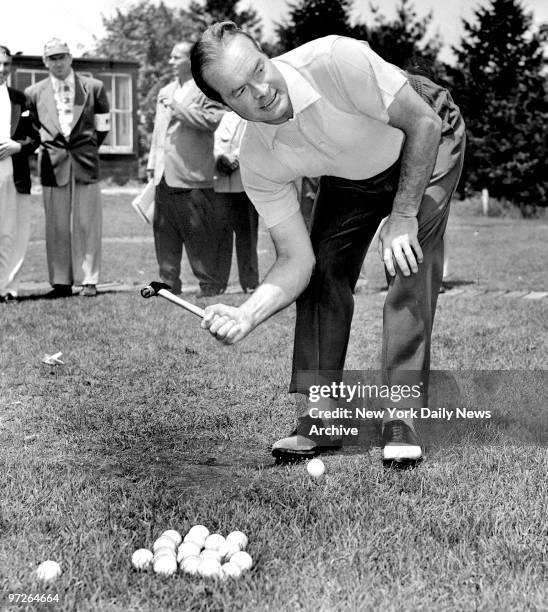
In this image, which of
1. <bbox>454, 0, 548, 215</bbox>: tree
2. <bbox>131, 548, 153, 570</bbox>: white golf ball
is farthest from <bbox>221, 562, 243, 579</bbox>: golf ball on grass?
<bbox>454, 0, 548, 215</bbox>: tree

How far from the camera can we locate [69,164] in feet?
28.3

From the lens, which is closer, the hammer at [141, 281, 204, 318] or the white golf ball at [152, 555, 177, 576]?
the white golf ball at [152, 555, 177, 576]

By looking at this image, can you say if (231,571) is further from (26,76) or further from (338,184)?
(26,76)

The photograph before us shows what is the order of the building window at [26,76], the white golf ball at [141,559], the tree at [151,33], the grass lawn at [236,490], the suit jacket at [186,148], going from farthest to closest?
the tree at [151,33]
the building window at [26,76]
the suit jacket at [186,148]
the white golf ball at [141,559]
the grass lawn at [236,490]

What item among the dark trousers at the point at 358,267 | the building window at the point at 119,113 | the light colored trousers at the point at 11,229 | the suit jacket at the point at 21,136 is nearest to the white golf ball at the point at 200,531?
the dark trousers at the point at 358,267

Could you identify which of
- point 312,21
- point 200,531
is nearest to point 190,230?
point 200,531

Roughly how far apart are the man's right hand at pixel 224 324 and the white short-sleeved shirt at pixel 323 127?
51 centimetres

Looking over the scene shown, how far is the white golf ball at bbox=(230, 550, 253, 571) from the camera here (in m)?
2.68

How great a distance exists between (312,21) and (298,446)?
1279 inches

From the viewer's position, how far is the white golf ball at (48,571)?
2.63 meters

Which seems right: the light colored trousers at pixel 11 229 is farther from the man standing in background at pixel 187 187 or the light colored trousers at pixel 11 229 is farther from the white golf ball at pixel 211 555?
the white golf ball at pixel 211 555

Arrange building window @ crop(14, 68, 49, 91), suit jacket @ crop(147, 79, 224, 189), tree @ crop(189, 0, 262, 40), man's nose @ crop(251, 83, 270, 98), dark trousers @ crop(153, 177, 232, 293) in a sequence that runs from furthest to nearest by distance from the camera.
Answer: tree @ crop(189, 0, 262, 40) < building window @ crop(14, 68, 49, 91) < dark trousers @ crop(153, 177, 232, 293) < suit jacket @ crop(147, 79, 224, 189) < man's nose @ crop(251, 83, 270, 98)

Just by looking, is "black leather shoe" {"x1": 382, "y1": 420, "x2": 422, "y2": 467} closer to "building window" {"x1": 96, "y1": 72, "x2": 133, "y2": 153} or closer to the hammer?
the hammer

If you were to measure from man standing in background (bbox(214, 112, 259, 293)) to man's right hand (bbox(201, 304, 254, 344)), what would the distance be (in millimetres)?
5335
